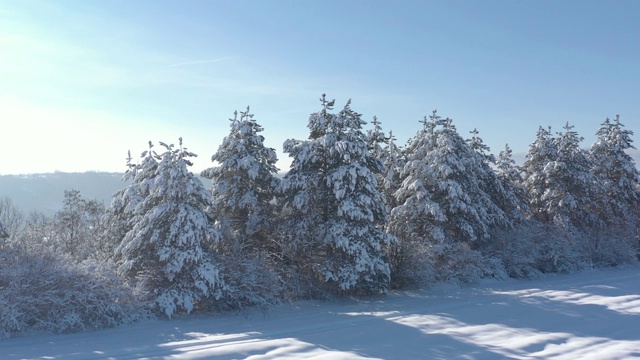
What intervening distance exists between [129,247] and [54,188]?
46959 millimetres

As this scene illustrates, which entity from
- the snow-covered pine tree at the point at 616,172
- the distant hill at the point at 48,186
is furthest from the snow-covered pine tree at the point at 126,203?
the distant hill at the point at 48,186

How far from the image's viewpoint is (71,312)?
12188 millimetres

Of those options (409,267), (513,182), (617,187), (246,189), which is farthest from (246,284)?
(617,187)

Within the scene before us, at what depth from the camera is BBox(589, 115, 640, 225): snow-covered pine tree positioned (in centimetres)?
3064

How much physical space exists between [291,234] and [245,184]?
2440 mm

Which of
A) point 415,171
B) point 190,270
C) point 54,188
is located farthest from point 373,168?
point 54,188

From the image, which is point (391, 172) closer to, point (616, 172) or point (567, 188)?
point (567, 188)

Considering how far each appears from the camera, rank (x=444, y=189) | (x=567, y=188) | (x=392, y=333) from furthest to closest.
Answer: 1. (x=567, y=188)
2. (x=444, y=189)
3. (x=392, y=333)

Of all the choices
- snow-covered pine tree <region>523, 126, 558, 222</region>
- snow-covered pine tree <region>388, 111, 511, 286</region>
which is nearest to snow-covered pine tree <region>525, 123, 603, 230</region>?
snow-covered pine tree <region>523, 126, 558, 222</region>

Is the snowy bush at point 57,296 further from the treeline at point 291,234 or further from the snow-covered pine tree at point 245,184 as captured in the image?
the snow-covered pine tree at point 245,184

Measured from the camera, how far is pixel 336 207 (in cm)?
1792

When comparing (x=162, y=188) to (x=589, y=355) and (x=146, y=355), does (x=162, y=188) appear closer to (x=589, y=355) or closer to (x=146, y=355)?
(x=146, y=355)

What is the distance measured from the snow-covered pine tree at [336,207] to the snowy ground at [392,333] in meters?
1.10

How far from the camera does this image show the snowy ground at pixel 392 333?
993 centimetres
